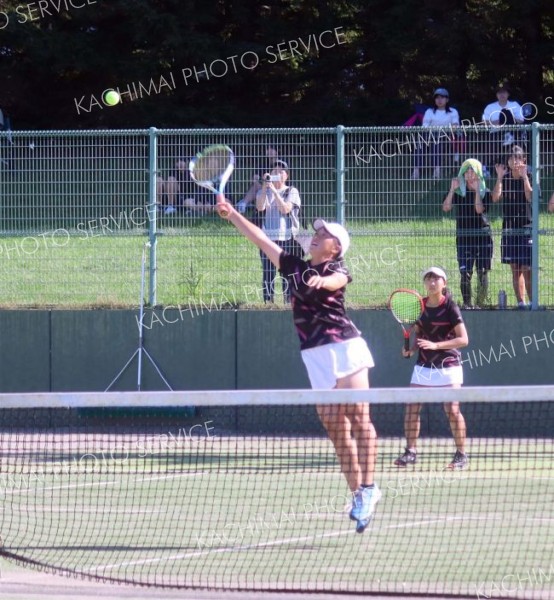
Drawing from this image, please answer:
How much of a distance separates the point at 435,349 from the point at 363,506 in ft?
12.0

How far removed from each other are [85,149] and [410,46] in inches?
681

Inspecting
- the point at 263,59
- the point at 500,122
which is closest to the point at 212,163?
the point at 500,122

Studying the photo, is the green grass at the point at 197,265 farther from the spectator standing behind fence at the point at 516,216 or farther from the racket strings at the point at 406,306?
the racket strings at the point at 406,306

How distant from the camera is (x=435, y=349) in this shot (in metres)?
11.5

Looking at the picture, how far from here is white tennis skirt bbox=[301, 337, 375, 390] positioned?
820cm

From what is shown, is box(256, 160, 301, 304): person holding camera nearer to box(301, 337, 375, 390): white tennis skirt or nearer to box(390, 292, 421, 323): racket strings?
box(390, 292, 421, 323): racket strings

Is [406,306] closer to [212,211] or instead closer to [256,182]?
[256,182]

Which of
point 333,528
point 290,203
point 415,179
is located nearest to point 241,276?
point 290,203

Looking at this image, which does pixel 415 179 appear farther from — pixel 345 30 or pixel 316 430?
pixel 345 30

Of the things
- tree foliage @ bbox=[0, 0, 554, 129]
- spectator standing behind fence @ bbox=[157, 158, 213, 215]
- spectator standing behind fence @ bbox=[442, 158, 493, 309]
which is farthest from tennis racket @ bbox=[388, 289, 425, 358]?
tree foliage @ bbox=[0, 0, 554, 129]

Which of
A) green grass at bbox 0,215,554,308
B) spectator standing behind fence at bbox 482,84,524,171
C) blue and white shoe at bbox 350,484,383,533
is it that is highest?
spectator standing behind fence at bbox 482,84,524,171

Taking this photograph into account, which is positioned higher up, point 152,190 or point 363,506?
point 152,190

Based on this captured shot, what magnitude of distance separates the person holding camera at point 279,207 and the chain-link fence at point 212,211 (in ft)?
0.98

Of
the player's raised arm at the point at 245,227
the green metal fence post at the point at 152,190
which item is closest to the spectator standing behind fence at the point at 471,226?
the green metal fence post at the point at 152,190
